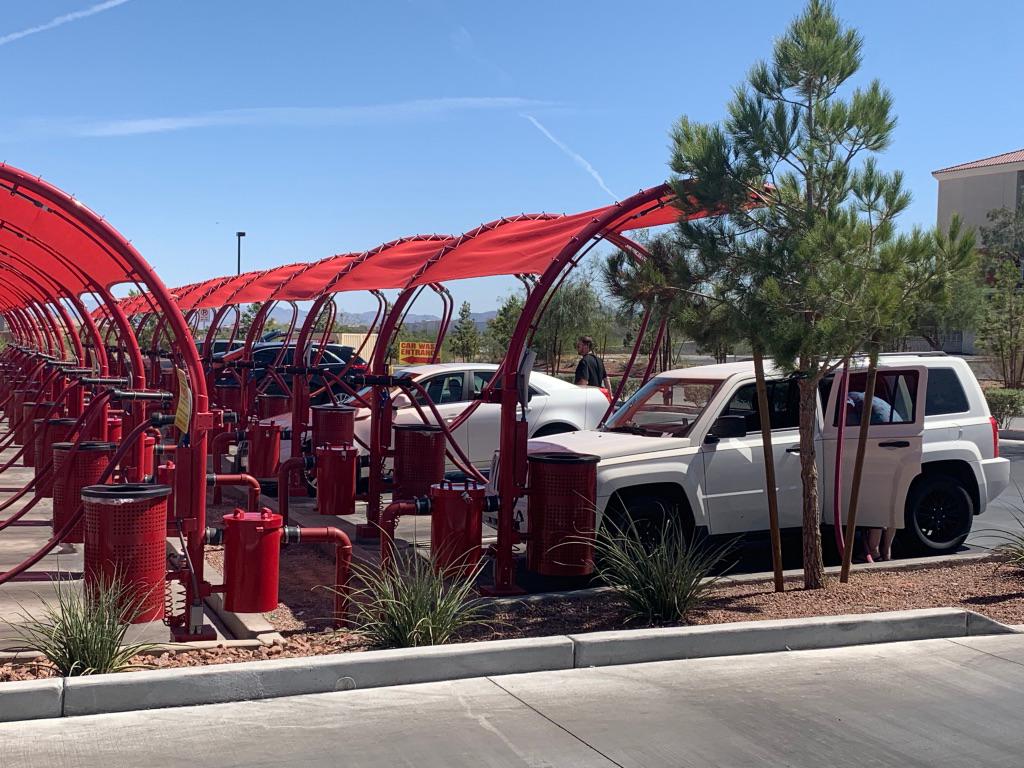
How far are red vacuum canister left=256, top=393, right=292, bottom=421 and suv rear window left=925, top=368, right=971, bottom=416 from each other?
32.5 feet

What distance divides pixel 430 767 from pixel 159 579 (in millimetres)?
2449

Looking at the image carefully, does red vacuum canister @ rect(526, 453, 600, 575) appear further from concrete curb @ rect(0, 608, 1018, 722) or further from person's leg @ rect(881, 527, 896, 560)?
person's leg @ rect(881, 527, 896, 560)

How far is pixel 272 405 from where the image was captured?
57.2 feet

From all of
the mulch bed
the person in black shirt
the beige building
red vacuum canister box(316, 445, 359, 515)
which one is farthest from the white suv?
the beige building

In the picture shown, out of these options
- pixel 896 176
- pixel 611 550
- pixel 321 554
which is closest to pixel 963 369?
pixel 896 176

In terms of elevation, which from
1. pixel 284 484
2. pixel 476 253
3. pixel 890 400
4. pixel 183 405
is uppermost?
pixel 476 253

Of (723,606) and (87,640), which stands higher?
(87,640)

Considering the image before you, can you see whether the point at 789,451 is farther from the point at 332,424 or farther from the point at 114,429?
the point at 114,429

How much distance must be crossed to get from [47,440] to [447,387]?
16.4 ft

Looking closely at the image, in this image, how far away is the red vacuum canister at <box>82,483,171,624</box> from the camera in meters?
6.61

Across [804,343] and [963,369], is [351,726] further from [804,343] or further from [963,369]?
[963,369]

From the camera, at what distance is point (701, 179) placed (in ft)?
26.1

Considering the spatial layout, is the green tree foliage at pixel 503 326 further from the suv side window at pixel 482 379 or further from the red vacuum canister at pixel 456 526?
the red vacuum canister at pixel 456 526

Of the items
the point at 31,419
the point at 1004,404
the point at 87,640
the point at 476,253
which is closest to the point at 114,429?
the point at 31,419
